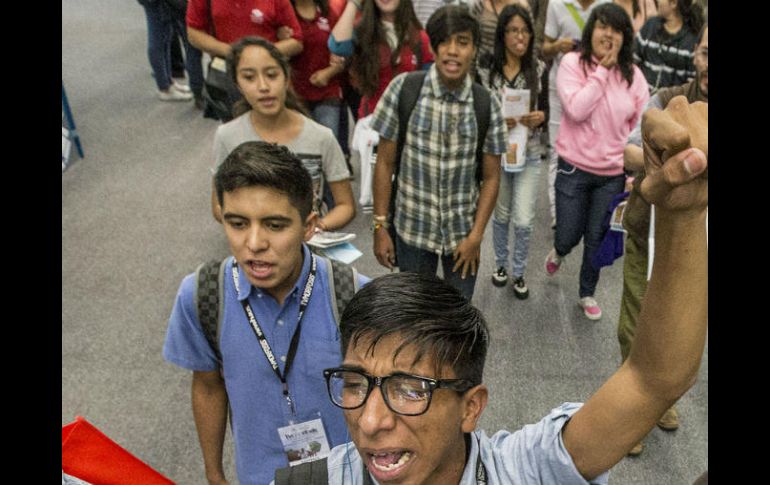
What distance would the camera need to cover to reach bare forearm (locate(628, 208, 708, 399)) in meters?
0.84

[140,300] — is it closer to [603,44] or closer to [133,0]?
[603,44]

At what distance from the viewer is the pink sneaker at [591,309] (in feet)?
11.9

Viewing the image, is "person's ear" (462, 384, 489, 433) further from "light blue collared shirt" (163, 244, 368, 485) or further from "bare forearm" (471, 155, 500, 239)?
"bare forearm" (471, 155, 500, 239)

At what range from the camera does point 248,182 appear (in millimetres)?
1557

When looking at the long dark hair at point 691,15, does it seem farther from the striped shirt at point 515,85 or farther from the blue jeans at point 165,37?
the blue jeans at point 165,37

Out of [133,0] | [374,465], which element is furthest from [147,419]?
[133,0]

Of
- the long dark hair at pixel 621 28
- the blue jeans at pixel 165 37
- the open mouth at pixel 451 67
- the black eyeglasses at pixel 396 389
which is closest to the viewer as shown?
the black eyeglasses at pixel 396 389

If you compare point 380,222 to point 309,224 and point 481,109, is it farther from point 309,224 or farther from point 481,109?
point 309,224

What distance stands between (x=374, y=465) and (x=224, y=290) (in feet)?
2.33

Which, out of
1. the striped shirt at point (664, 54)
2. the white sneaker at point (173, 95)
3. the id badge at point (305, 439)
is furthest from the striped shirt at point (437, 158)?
the white sneaker at point (173, 95)

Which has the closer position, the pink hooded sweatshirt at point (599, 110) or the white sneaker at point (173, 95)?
the pink hooded sweatshirt at point (599, 110)

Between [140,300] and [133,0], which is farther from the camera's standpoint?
[133,0]

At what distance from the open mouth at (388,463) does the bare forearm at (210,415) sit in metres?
0.82
